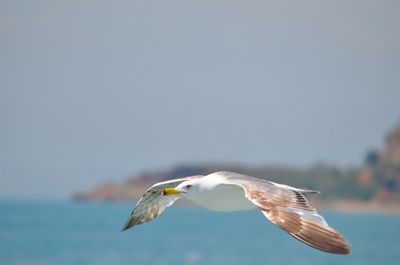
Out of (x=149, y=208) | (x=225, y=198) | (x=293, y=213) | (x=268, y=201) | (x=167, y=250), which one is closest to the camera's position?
(x=293, y=213)

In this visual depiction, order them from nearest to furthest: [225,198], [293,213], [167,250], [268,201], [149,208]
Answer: [293,213]
[268,201]
[225,198]
[149,208]
[167,250]

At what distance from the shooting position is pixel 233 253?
2625 inches

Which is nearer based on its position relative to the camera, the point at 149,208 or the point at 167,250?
the point at 149,208

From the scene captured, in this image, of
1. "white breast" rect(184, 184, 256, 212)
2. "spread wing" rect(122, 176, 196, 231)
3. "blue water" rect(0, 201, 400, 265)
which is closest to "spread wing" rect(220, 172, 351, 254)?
"white breast" rect(184, 184, 256, 212)

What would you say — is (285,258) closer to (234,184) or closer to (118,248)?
(118,248)

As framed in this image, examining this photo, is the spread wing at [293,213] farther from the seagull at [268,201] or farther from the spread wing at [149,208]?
the spread wing at [149,208]

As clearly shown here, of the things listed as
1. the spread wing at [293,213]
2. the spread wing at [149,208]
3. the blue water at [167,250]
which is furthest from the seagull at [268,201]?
the blue water at [167,250]

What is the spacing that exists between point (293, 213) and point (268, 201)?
477 millimetres

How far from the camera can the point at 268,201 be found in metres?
12.3

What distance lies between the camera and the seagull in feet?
35.8

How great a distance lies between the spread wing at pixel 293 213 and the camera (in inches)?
422

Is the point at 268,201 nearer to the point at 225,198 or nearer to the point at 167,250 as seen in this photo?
the point at 225,198

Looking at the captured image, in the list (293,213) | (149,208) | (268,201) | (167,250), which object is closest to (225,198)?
(268,201)

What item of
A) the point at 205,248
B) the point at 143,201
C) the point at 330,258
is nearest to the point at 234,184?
the point at 143,201
